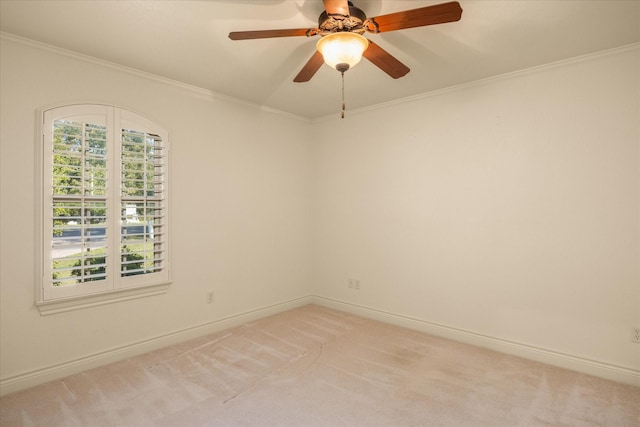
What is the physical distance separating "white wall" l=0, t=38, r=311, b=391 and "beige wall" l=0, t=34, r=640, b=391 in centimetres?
1

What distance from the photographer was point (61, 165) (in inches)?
106

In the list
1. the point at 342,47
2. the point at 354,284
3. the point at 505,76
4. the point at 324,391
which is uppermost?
the point at 505,76

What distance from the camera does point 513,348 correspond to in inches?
123

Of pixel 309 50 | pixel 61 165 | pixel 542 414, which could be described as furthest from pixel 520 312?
pixel 61 165

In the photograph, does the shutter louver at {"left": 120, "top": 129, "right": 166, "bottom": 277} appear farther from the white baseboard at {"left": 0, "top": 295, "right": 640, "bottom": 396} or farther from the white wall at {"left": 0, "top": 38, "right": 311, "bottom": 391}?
the white baseboard at {"left": 0, "top": 295, "right": 640, "bottom": 396}

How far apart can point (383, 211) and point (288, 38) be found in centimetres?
222

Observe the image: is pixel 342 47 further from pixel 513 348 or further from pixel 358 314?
pixel 358 314

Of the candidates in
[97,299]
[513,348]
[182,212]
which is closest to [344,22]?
[182,212]

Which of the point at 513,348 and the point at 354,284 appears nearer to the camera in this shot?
the point at 513,348

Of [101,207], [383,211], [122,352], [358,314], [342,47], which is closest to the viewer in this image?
[342,47]

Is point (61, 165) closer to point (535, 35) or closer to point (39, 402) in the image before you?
point (39, 402)

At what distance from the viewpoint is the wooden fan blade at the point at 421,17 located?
5.43ft

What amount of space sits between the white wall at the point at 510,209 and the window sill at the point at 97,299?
225 cm

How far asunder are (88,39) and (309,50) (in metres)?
1.62
